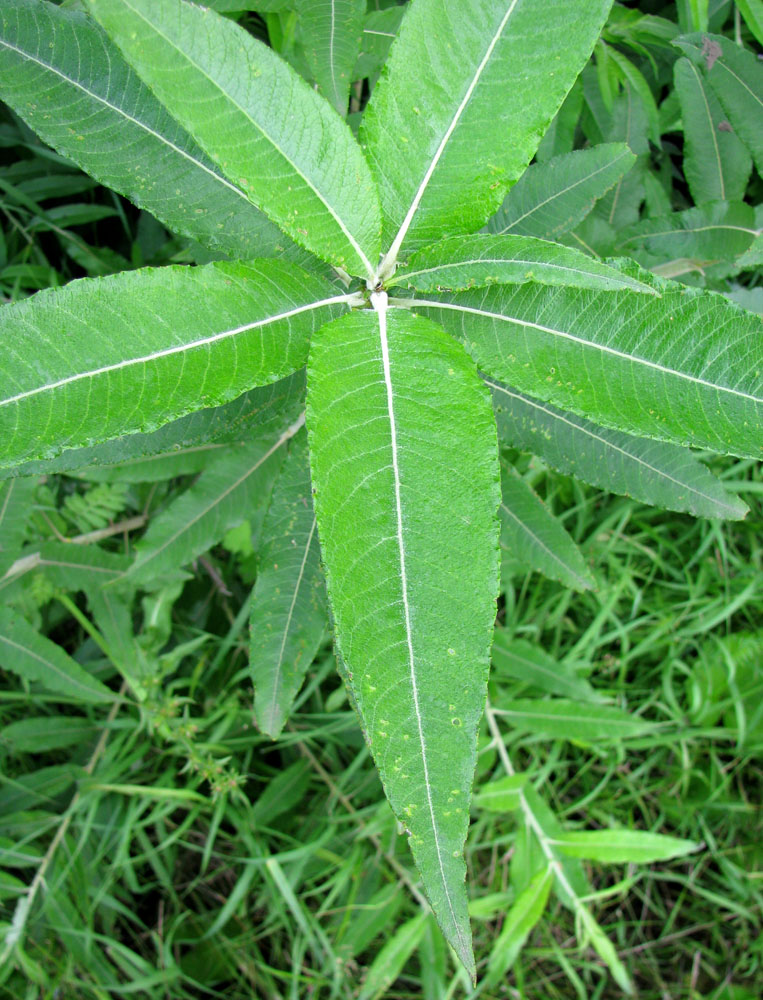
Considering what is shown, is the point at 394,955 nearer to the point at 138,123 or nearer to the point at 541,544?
the point at 541,544

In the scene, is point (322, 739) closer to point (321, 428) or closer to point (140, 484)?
point (140, 484)

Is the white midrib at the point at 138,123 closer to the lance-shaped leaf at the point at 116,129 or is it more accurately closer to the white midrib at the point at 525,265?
the lance-shaped leaf at the point at 116,129

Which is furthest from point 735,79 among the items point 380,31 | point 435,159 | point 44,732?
point 44,732

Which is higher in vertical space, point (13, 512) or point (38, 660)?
point (13, 512)

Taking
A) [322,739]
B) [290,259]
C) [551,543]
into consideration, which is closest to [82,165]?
[290,259]

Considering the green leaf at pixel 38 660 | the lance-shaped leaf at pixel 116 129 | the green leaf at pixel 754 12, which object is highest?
the green leaf at pixel 754 12

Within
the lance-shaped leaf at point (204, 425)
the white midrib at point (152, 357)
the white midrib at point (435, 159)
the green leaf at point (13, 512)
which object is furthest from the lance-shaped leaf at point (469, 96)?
the green leaf at point (13, 512)
